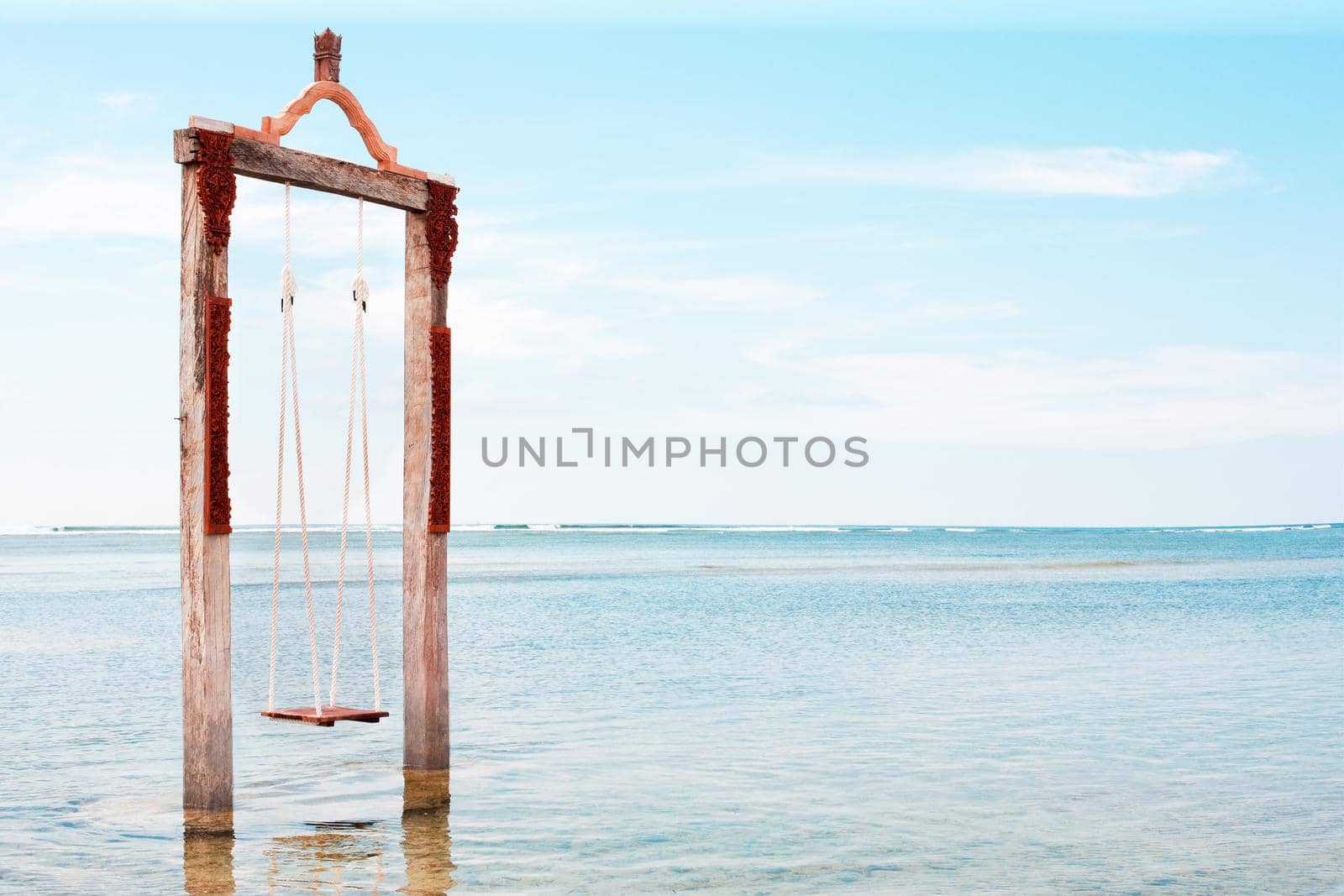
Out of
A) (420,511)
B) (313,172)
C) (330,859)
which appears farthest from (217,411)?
(330,859)

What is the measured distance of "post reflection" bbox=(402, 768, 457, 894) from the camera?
26.2ft

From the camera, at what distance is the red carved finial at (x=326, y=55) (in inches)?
362

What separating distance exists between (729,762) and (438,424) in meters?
4.15

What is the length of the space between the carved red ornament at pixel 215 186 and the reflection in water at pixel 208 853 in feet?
12.0

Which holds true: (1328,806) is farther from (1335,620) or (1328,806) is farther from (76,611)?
(76,611)

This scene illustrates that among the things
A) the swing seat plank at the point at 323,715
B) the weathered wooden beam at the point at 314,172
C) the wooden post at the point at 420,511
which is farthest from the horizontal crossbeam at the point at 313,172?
the swing seat plank at the point at 323,715

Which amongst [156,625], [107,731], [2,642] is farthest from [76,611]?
[107,731]

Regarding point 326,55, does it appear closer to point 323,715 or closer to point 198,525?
point 198,525

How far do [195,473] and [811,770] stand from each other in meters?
5.81

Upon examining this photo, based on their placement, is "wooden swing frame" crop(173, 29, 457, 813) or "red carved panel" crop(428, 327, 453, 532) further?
"red carved panel" crop(428, 327, 453, 532)

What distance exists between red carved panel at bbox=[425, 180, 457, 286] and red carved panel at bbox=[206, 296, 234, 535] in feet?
6.23

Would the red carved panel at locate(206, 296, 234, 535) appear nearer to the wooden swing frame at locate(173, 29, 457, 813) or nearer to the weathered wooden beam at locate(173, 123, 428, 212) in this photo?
the wooden swing frame at locate(173, 29, 457, 813)

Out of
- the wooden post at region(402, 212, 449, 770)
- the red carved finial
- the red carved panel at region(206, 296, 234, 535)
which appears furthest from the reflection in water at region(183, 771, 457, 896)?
the red carved finial

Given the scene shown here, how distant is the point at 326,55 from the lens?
30.2 ft
